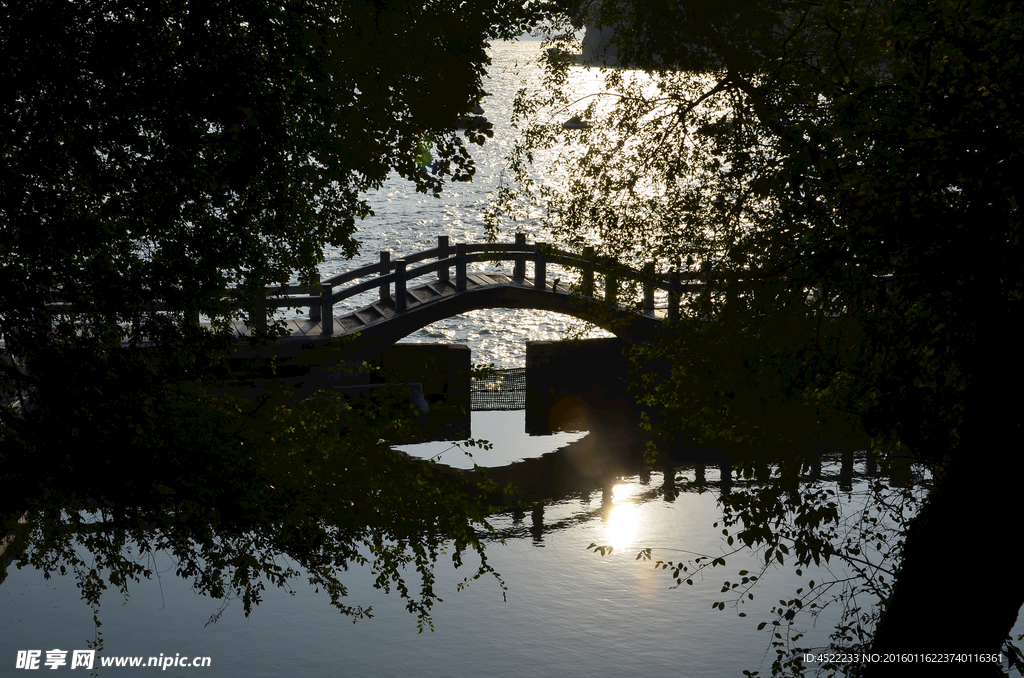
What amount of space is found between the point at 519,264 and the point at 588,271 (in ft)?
30.1

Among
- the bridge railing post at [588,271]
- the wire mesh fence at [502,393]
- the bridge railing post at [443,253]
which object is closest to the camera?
the bridge railing post at [588,271]

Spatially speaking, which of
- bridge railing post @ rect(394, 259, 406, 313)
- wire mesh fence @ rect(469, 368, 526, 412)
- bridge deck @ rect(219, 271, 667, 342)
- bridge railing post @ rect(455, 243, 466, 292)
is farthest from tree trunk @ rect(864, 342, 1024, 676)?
wire mesh fence @ rect(469, 368, 526, 412)

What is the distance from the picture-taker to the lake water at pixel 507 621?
433 inches

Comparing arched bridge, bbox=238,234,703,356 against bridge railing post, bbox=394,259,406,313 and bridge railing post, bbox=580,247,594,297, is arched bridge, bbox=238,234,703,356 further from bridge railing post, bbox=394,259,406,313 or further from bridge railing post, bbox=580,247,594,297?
bridge railing post, bbox=580,247,594,297

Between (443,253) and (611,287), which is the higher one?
(443,253)

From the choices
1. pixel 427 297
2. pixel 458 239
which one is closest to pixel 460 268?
pixel 427 297

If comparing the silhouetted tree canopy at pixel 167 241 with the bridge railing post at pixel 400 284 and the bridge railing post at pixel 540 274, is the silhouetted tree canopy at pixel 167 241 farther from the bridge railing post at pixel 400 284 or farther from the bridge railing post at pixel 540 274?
the bridge railing post at pixel 540 274

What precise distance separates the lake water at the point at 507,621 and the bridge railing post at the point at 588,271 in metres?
2.81

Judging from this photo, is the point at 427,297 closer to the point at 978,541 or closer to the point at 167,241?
the point at 167,241

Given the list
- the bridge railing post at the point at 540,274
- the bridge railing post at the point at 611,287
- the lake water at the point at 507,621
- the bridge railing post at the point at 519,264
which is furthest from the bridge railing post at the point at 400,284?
the bridge railing post at the point at 611,287

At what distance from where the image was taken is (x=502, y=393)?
958 inches

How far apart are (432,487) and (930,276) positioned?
4.32 metres

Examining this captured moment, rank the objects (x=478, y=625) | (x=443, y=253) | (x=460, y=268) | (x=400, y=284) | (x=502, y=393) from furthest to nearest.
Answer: (x=502, y=393), (x=443, y=253), (x=460, y=268), (x=400, y=284), (x=478, y=625)

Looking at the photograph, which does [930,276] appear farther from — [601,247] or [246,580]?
[601,247]
